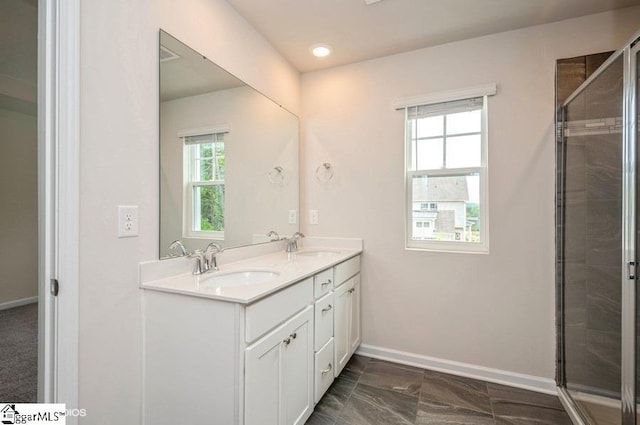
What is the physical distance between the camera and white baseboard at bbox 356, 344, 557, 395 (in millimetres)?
2025

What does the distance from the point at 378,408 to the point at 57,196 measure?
6.47 feet

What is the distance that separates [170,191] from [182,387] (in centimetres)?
90

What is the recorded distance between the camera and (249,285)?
1.33 meters

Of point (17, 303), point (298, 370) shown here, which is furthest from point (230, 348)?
point (17, 303)

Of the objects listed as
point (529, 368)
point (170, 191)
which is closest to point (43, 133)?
point (170, 191)

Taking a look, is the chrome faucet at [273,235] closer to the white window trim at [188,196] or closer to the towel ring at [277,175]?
the towel ring at [277,175]

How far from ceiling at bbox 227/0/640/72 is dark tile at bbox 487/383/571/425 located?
8.25ft

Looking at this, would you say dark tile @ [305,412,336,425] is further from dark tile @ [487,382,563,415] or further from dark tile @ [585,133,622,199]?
dark tile @ [585,133,622,199]

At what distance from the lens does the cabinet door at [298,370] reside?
1.43 meters

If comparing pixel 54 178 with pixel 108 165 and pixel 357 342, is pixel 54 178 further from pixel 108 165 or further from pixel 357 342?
pixel 357 342

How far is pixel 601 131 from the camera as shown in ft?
5.19

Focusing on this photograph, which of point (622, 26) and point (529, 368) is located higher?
point (622, 26)

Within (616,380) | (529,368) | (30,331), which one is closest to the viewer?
(616,380)

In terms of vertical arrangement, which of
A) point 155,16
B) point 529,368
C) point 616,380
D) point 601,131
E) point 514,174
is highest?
point 155,16
